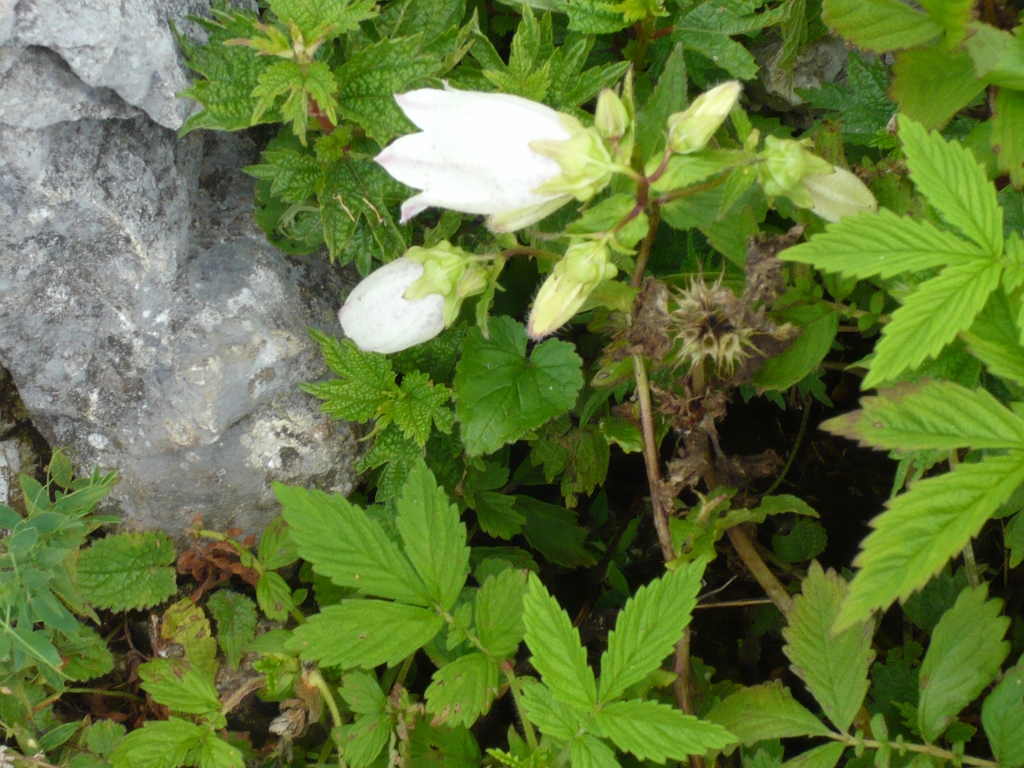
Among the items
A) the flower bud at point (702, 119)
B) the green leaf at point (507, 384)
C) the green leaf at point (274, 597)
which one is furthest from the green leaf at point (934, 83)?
the green leaf at point (274, 597)

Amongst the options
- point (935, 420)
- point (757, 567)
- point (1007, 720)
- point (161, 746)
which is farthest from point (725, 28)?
point (161, 746)

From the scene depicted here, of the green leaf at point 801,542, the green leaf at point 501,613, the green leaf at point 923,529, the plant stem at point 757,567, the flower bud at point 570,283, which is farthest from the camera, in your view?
the green leaf at point 801,542

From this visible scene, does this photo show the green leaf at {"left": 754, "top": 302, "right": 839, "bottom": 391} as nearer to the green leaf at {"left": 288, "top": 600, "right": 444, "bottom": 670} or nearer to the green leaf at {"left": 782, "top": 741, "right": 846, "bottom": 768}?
the green leaf at {"left": 782, "top": 741, "right": 846, "bottom": 768}

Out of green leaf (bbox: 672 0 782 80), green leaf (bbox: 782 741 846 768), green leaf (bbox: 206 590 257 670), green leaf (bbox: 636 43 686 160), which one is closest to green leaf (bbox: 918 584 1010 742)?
green leaf (bbox: 782 741 846 768)

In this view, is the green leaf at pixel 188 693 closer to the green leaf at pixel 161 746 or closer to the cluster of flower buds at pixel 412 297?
the green leaf at pixel 161 746

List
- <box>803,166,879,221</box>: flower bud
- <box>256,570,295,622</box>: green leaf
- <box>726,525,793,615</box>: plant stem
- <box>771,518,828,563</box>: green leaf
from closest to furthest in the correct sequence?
<box>803,166,879,221</box>: flower bud
<box>726,525,793,615</box>: plant stem
<box>256,570,295,622</box>: green leaf
<box>771,518,828,563</box>: green leaf

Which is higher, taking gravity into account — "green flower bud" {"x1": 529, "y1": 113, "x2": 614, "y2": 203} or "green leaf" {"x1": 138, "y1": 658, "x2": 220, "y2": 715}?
"green flower bud" {"x1": 529, "y1": 113, "x2": 614, "y2": 203}
